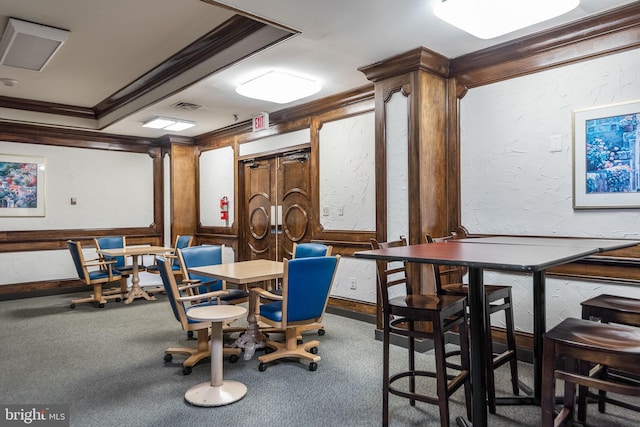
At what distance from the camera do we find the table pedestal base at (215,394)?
2.61m

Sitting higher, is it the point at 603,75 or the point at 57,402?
the point at 603,75

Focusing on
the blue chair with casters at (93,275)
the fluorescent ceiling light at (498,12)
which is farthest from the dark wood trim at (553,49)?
the blue chair with casters at (93,275)

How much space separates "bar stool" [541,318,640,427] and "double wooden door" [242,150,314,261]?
370 cm

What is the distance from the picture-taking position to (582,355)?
157cm

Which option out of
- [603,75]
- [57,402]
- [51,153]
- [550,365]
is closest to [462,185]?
[603,75]

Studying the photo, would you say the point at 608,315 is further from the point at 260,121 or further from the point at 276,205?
the point at 260,121

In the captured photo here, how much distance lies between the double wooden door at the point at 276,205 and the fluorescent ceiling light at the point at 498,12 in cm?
290

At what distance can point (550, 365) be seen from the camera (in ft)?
5.50

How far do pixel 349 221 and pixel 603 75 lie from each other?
8.94 feet

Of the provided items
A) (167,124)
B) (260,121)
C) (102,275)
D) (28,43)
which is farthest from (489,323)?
(167,124)

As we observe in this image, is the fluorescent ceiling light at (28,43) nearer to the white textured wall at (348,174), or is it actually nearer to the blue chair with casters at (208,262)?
the blue chair with casters at (208,262)

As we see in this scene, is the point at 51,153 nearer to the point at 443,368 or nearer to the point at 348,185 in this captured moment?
the point at 348,185

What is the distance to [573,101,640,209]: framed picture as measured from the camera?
2852 mm

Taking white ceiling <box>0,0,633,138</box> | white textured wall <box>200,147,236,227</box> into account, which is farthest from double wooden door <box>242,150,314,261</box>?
white ceiling <box>0,0,633,138</box>
